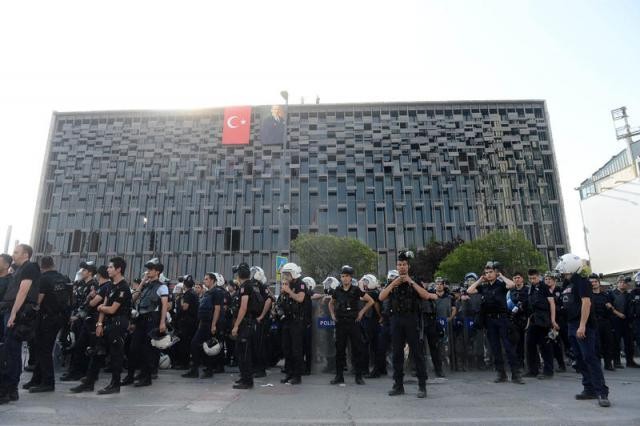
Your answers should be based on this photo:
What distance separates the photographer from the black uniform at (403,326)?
20.2ft

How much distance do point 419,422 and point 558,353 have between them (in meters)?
6.10

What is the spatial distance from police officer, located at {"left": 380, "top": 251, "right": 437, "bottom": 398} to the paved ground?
0.41 m

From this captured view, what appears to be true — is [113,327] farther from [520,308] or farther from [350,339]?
[520,308]

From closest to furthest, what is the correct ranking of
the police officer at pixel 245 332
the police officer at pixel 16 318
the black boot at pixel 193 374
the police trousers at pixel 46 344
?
the police officer at pixel 16 318
the police trousers at pixel 46 344
the police officer at pixel 245 332
the black boot at pixel 193 374

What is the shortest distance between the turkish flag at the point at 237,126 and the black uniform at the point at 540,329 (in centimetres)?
5539

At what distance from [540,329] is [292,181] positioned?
5203 centimetres

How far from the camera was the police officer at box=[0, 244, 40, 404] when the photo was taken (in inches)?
217

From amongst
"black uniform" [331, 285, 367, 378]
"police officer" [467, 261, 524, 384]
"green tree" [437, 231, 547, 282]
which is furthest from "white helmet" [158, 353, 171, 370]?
"green tree" [437, 231, 547, 282]

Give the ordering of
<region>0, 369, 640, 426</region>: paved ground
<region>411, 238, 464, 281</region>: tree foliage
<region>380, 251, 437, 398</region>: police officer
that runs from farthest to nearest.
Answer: <region>411, 238, 464, 281</region>: tree foliage < <region>380, 251, 437, 398</region>: police officer < <region>0, 369, 640, 426</region>: paved ground

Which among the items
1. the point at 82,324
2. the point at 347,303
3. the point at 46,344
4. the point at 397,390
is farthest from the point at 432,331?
the point at 82,324

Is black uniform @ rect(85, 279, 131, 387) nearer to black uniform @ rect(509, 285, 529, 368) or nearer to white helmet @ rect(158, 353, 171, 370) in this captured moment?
white helmet @ rect(158, 353, 171, 370)

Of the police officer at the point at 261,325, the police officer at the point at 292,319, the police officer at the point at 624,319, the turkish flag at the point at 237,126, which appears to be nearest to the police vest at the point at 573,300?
the police officer at the point at 292,319

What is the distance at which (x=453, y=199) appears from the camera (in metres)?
57.4

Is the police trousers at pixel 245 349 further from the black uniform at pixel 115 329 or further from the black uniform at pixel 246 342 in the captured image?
the black uniform at pixel 115 329
